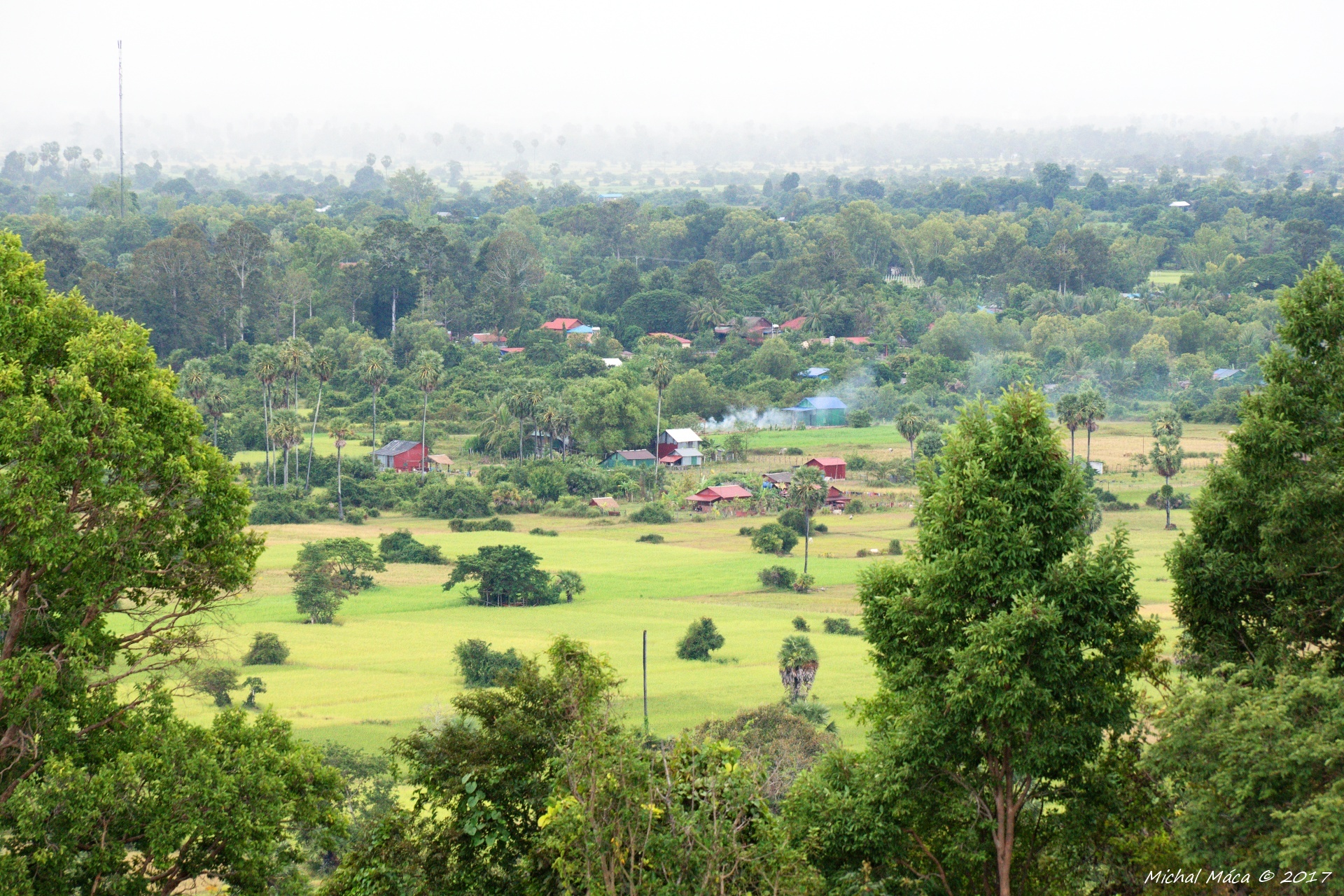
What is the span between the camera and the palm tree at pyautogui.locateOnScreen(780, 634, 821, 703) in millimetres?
23656

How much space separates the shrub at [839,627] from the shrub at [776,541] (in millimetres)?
6827

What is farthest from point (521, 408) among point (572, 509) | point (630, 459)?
point (572, 509)

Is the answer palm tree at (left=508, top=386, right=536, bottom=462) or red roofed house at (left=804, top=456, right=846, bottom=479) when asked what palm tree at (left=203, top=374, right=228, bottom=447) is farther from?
red roofed house at (left=804, top=456, right=846, bottom=479)

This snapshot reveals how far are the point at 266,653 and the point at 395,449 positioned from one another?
68.7 feet

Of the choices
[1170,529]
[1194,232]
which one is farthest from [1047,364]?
[1194,232]

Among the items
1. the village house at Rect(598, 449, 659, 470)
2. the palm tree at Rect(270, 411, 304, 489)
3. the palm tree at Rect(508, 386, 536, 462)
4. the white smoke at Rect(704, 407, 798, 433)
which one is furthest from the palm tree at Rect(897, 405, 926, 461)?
the palm tree at Rect(270, 411, 304, 489)

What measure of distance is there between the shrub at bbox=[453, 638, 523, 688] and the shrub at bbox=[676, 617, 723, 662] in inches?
136

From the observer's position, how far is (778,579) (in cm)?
3222

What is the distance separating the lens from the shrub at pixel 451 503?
134 feet

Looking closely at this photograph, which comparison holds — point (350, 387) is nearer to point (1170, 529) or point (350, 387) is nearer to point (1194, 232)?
point (1170, 529)

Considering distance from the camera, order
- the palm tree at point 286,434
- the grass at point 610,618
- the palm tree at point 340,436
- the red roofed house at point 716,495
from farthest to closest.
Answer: the palm tree at point 286,434 < the red roofed house at point 716,495 < the palm tree at point 340,436 < the grass at point 610,618

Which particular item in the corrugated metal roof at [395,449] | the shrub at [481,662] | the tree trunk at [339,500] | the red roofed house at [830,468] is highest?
the shrub at [481,662]

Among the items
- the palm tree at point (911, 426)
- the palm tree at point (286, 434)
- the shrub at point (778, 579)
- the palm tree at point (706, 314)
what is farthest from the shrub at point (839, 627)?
the palm tree at point (706, 314)

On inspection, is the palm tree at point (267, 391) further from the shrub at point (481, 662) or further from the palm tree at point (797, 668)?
the palm tree at point (797, 668)
